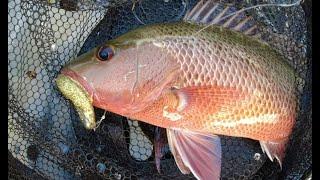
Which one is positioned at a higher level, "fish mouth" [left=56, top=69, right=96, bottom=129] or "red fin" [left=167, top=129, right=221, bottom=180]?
"fish mouth" [left=56, top=69, right=96, bottom=129]

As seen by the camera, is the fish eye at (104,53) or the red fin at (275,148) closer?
the fish eye at (104,53)

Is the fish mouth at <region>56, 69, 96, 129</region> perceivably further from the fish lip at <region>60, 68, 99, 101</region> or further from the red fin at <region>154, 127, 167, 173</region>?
the red fin at <region>154, 127, 167, 173</region>

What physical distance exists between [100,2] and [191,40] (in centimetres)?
37

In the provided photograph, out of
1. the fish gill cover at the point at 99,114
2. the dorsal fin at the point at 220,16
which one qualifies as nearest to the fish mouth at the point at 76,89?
the fish gill cover at the point at 99,114

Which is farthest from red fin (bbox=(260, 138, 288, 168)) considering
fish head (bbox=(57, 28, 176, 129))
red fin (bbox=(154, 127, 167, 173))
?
fish head (bbox=(57, 28, 176, 129))

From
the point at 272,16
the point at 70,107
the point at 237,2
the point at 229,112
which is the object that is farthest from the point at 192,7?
the point at 70,107

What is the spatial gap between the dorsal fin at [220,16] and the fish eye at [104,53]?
25 cm

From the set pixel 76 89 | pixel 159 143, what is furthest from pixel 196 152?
pixel 76 89

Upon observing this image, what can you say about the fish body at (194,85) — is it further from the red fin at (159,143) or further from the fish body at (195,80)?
the red fin at (159,143)

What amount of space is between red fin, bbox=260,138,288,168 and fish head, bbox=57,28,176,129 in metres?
0.43

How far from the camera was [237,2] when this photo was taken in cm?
178

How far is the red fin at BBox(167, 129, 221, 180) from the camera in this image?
171 cm

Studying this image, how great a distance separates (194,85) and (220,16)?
233 millimetres

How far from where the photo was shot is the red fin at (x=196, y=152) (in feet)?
5.62
